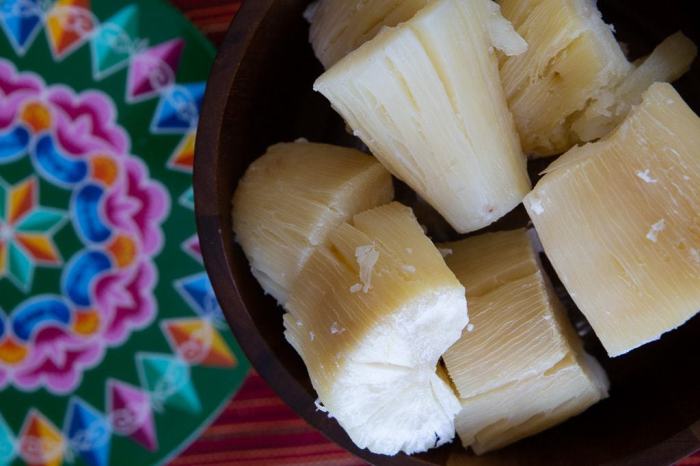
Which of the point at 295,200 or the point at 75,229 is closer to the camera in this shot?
the point at 295,200

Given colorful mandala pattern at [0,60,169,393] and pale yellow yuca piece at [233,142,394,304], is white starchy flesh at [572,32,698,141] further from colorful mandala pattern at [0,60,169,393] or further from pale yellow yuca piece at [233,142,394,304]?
colorful mandala pattern at [0,60,169,393]

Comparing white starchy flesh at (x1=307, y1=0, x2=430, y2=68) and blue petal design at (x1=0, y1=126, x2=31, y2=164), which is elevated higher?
white starchy flesh at (x1=307, y1=0, x2=430, y2=68)

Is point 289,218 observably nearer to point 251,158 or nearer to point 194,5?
point 251,158

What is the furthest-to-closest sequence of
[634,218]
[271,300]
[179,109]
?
[179,109], [271,300], [634,218]

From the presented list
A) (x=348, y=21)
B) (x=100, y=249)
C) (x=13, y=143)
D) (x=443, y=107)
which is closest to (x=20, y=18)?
(x=13, y=143)

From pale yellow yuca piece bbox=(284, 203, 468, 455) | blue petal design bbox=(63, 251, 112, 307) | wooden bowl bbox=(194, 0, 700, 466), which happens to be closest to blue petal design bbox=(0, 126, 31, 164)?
blue petal design bbox=(63, 251, 112, 307)

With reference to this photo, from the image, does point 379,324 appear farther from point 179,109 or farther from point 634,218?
point 179,109

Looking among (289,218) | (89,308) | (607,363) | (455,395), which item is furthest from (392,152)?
(89,308)

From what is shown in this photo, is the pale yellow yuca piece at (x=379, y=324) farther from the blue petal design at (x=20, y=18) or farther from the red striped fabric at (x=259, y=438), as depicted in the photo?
the blue petal design at (x=20, y=18)
